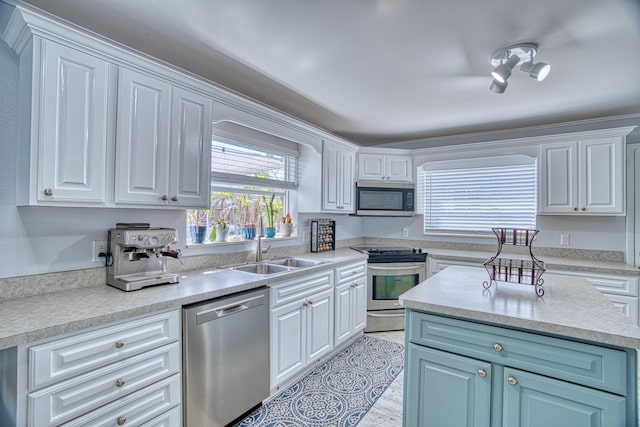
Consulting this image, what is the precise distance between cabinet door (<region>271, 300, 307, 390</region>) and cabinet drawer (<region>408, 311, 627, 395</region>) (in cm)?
106

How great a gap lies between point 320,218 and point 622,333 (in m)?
2.98

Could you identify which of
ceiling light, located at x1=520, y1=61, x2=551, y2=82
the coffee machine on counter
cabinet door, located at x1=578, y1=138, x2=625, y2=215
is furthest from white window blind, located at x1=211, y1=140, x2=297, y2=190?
cabinet door, located at x1=578, y1=138, x2=625, y2=215

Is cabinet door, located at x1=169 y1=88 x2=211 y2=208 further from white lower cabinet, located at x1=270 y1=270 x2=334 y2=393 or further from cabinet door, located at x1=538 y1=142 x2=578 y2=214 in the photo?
cabinet door, located at x1=538 y1=142 x2=578 y2=214

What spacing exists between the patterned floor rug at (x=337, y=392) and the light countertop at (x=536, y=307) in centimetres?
109

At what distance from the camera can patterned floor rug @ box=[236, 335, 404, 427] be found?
2.08m

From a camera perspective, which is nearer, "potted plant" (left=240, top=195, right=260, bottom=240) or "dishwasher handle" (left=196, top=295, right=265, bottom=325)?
"dishwasher handle" (left=196, top=295, right=265, bottom=325)

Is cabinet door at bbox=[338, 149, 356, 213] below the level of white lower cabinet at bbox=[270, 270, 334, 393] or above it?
above

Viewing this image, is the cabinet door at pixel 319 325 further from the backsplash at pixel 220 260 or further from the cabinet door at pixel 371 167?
the cabinet door at pixel 371 167

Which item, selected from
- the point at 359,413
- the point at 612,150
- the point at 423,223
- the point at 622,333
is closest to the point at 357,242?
the point at 423,223

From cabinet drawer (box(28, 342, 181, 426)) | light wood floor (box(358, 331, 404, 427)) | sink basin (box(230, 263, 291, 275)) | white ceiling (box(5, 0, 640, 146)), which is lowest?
light wood floor (box(358, 331, 404, 427))

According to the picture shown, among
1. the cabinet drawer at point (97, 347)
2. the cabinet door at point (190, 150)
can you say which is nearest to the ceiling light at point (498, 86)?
the cabinet door at point (190, 150)

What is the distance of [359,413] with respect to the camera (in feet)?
7.11

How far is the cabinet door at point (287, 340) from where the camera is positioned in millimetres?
2260

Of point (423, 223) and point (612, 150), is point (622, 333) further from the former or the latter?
point (423, 223)
